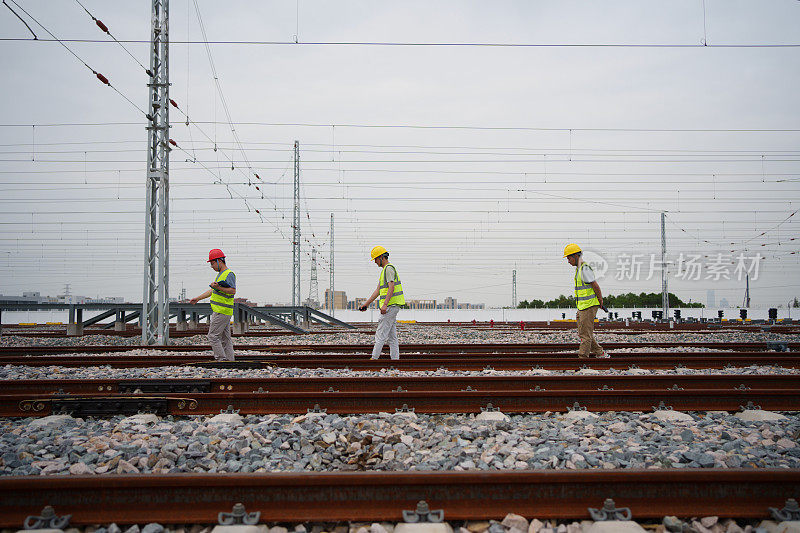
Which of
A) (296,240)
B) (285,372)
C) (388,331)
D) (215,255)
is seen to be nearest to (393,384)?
(285,372)

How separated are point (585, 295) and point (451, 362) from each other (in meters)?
2.68

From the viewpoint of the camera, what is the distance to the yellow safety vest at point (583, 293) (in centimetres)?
855

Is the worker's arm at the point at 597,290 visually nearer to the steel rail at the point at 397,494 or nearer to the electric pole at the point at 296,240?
the steel rail at the point at 397,494

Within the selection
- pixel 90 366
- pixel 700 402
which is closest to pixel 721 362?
pixel 700 402

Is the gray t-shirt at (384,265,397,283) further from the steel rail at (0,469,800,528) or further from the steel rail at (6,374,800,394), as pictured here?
the steel rail at (0,469,800,528)

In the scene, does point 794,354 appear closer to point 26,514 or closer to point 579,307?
point 579,307

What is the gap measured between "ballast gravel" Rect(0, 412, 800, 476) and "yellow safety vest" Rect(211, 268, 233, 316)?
3294 millimetres

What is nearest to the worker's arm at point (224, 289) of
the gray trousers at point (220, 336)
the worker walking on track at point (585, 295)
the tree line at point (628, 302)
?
the gray trousers at point (220, 336)

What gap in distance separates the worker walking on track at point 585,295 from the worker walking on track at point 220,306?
601 centimetres

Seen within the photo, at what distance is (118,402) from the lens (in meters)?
→ 5.18

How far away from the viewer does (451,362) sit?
888cm

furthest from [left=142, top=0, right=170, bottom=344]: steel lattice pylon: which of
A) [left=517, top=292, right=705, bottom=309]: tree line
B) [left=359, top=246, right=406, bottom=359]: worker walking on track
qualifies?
[left=517, top=292, right=705, bottom=309]: tree line

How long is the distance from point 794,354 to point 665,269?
2637cm

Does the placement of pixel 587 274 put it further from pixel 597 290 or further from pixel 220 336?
pixel 220 336
